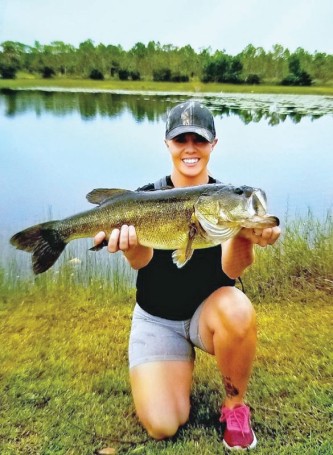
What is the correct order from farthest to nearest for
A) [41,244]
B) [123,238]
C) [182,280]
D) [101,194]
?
[182,280] < [41,244] < [101,194] < [123,238]

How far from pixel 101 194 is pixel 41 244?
416 mm

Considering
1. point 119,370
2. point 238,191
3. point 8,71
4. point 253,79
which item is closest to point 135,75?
point 253,79

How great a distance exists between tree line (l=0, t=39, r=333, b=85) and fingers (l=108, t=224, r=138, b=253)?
998 inches

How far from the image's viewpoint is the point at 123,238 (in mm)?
2668

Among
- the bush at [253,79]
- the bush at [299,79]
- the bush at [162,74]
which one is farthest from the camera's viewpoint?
the bush at [253,79]

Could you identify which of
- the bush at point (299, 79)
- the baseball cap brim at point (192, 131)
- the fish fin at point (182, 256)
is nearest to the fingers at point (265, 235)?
the fish fin at point (182, 256)

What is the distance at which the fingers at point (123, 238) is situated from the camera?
2.66 m

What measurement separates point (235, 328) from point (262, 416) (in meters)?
0.63

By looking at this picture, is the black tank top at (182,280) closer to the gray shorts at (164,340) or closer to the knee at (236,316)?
the gray shorts at (164,340)

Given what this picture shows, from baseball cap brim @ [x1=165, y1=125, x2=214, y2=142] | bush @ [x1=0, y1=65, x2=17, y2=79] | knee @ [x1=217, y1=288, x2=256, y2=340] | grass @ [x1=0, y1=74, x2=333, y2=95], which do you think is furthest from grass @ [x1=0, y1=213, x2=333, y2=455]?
bush @ [x1=0, y1=65, x2=17, y2=79]

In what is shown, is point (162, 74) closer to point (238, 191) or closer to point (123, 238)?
point (123, 238)

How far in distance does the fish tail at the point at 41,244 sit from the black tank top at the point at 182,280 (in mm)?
496

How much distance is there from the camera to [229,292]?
113 inches

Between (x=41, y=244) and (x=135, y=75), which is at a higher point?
(x=41, y=244)
